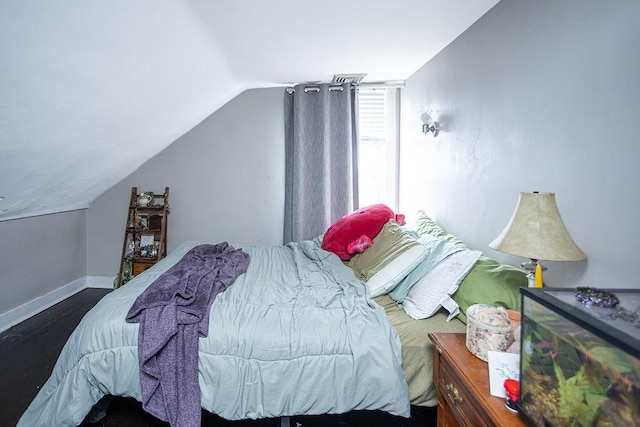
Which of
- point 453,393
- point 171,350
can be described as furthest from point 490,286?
point 171,350

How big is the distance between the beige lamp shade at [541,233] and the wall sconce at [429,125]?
1531 millimetres

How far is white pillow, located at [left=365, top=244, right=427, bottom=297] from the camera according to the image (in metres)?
1.83

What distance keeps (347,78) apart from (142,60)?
1885mm

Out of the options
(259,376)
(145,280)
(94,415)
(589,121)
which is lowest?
(94,415)

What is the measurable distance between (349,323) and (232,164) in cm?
253

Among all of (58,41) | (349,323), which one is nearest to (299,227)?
(349,323)

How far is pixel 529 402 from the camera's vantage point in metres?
0.87

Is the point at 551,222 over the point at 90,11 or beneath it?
beneath

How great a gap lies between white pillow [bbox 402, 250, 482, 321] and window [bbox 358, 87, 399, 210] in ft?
6.01

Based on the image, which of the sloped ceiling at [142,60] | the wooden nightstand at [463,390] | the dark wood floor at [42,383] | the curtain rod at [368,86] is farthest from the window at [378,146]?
the wooden nightstand at [463,390]

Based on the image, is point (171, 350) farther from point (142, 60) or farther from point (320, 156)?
point (320, 156)

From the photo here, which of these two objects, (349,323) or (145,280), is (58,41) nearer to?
(145,280)

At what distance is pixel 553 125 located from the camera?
1.40 metres

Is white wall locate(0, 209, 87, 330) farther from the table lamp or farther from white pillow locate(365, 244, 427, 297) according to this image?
the table lamp
